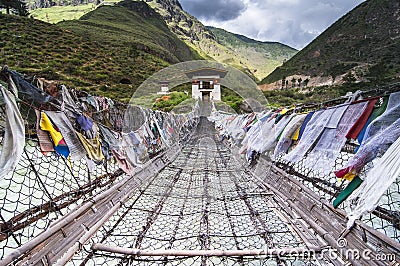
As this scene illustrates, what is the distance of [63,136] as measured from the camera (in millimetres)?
1527

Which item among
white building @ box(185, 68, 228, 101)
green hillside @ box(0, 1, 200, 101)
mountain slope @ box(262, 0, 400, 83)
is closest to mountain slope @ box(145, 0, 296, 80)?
mountain slope @ box(262, 0, 400, 83)

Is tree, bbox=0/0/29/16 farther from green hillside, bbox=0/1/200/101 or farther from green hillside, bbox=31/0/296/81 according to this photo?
green hillside, bbox=31/0/296/81

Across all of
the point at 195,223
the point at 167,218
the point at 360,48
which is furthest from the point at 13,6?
the point at 360,48

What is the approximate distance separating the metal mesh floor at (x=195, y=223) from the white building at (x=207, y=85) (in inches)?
586

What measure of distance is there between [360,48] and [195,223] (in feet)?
95.0

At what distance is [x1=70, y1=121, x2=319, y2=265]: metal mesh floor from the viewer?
4.79 ft

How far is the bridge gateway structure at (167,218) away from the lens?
4.50ft

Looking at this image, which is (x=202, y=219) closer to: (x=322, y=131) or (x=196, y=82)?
(x=322, y=131)

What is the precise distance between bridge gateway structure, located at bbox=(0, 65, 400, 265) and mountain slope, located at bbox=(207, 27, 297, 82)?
58.8 m

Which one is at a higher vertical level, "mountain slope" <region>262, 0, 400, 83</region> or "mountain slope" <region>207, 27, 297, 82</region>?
"mountain slope" <region>207, 27, 297, 82</region>

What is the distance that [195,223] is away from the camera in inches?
77.1

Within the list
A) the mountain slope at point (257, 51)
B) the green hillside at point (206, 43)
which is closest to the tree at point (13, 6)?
the green hillside at point (206, 43)

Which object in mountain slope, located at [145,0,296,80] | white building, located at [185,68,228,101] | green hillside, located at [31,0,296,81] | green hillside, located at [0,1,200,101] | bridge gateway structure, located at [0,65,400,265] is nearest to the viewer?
bridge gateway structure, located at [0,65,400,265]

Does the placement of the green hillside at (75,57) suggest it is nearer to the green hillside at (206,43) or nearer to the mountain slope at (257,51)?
the green hillside at (206,43)
